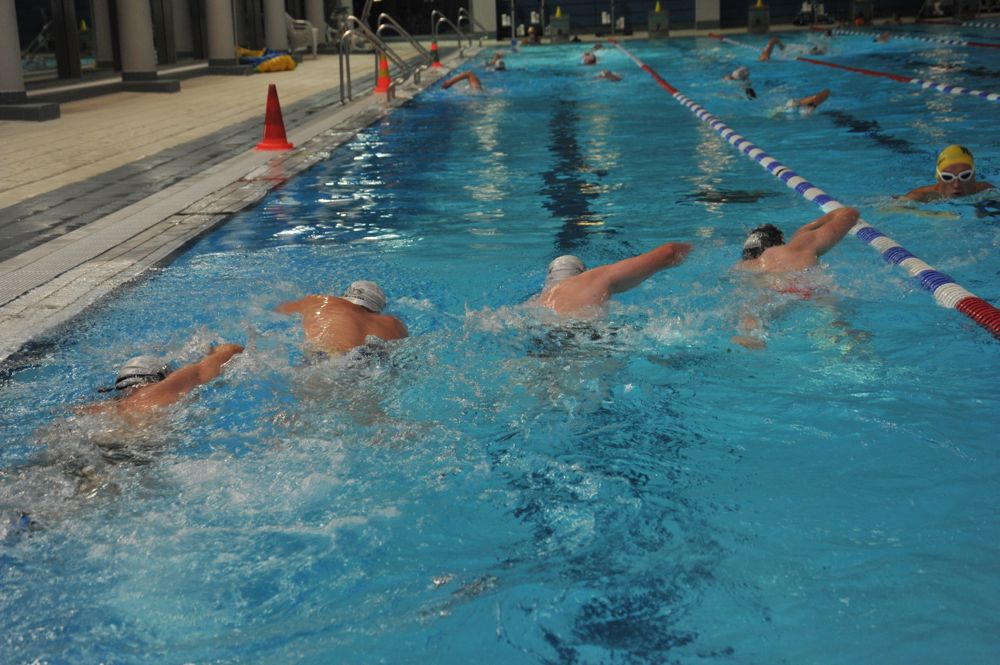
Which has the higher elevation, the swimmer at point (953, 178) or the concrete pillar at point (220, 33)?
the concrete pillar at point (220, 33)

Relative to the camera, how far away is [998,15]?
26.4m

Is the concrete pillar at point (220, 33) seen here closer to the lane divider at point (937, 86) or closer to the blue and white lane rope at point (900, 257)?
the lane divider at point (937, 86)

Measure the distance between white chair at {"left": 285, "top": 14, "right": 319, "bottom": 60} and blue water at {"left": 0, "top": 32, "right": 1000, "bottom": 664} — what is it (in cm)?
1991

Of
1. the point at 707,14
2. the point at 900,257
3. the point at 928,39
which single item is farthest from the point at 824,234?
the point at 707,14

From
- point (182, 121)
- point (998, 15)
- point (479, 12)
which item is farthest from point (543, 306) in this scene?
point (479, 12)

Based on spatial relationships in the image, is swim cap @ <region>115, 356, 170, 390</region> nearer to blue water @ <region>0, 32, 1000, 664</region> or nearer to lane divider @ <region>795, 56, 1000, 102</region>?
blue water @ <region>0, 32, 1000, 664</region>

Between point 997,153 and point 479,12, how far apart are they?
25663 millimetres

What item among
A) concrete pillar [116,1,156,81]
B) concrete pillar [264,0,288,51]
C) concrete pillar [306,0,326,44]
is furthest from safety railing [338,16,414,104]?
concrete pillar [306,0,326,44]

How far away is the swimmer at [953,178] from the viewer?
19.3 feet

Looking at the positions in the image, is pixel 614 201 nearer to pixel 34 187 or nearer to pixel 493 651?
pixel 34 187

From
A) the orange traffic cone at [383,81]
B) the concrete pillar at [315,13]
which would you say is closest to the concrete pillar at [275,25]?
the concrete pillar at [315,13]

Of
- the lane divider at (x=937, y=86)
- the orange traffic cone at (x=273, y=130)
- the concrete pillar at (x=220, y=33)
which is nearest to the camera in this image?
the orange traffic cone at (x=273, y=130)

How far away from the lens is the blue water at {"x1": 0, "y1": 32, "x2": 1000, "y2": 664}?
221 centimetres

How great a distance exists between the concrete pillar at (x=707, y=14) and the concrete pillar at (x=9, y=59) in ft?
76.7
